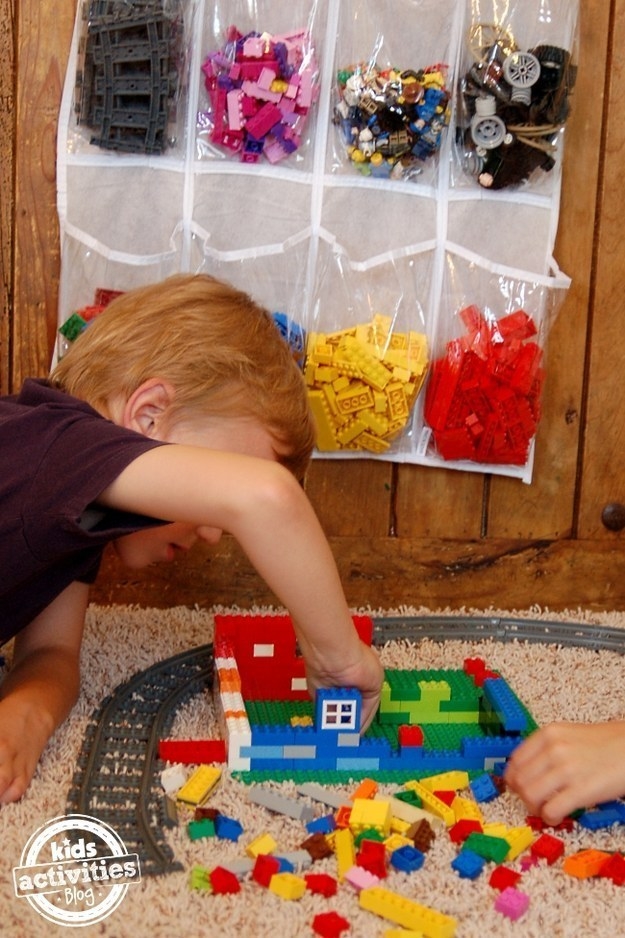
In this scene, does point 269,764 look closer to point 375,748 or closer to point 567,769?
point 375,748

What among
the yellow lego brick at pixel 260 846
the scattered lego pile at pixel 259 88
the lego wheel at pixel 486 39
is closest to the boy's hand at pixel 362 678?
the yellow lego brick at pixel 260 846

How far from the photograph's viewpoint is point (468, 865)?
2.81 ft

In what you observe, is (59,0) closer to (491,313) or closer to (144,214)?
(144,214)

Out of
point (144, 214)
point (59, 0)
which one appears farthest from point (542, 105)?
point (59, 0)

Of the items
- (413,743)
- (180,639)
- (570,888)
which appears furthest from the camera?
(180,639)

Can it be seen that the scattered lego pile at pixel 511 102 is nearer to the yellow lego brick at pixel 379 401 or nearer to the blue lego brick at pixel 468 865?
the yellow lego brick at pixel 379 401

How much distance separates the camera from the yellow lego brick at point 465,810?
0.96 meters

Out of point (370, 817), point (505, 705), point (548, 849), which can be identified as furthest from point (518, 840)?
point (505, 705)

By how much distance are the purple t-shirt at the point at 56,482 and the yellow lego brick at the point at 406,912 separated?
1.24 ft

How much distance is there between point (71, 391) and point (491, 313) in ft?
2.34

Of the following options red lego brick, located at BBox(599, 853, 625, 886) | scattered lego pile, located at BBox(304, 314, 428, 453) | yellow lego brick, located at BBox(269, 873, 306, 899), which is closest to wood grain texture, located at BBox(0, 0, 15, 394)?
Answer: scattered lego pile, located at BBox(304, 314, 428, 453)

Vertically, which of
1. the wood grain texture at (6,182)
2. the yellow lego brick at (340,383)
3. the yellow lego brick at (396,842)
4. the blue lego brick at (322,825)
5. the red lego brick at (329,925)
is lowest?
the blue lego brick at (322,825)

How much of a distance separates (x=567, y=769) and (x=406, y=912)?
24 cm

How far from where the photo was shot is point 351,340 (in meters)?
1.57
